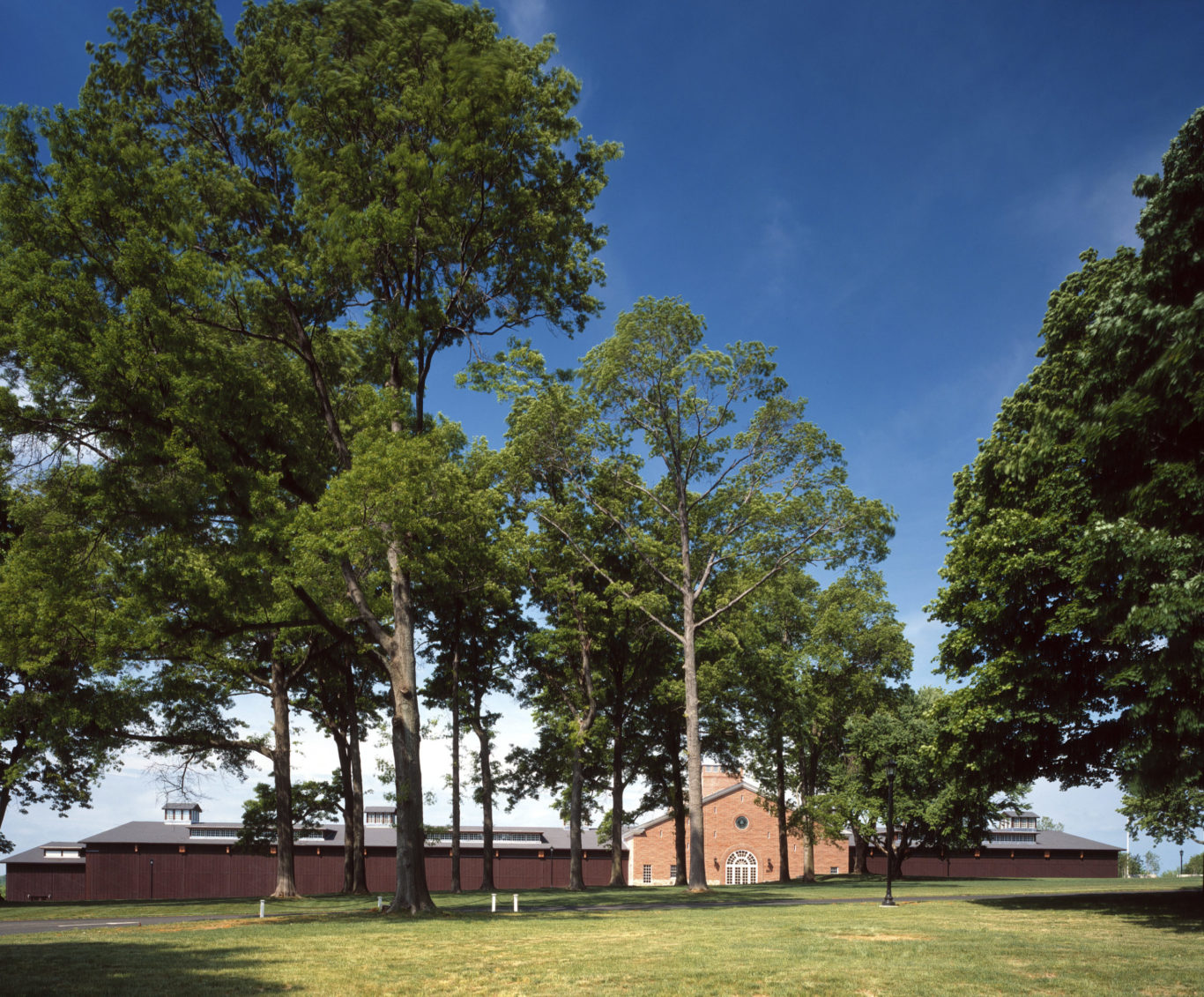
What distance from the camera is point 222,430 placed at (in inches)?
746

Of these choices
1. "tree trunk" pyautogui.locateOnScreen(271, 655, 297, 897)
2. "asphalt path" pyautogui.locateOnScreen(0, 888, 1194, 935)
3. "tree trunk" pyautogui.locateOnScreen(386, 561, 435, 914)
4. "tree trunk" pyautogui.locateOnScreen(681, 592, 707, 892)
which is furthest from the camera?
"tree trunk" pyautogui.locateOnScreen(271, 655, 297, 897)

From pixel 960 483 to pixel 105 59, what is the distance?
25662 millimetres

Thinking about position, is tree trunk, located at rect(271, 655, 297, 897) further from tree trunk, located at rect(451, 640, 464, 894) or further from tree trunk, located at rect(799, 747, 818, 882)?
tree trunk, located at rect(799, 747, 818, 882)

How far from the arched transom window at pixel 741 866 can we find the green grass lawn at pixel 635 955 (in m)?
45.6

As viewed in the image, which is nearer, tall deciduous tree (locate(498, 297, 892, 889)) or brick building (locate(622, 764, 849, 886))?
tall deciduous tree (locate(498, 297, 892, 889))

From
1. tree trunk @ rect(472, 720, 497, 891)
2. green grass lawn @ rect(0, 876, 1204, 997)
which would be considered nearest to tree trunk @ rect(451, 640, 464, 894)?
tree trunk @ rect(472, 720, 497, 891)

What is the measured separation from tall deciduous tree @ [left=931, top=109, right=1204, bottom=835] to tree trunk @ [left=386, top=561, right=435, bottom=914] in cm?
1412

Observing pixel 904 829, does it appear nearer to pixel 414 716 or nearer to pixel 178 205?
pixel 414 716

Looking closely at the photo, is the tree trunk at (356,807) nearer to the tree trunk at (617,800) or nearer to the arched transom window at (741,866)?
the tree trunk at (617,800)

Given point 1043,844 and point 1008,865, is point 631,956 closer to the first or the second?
point 1008,865

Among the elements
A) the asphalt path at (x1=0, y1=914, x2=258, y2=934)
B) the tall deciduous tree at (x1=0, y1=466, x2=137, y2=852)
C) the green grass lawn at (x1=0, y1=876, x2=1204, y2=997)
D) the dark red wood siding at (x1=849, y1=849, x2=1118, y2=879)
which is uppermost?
the tall deciduous tree at (x1=0, y1=466, x2=137, y2=852)

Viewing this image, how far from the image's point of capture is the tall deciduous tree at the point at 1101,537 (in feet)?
53.2

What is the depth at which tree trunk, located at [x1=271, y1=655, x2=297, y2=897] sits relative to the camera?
110ft

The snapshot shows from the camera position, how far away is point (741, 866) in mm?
62469
